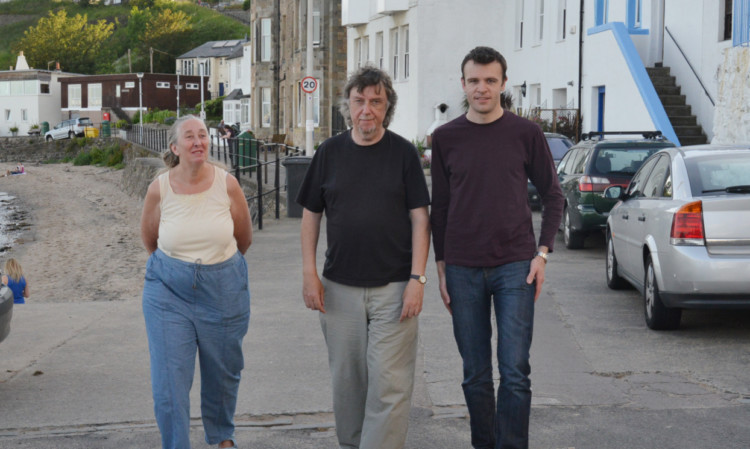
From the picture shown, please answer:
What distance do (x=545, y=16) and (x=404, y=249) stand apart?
2759 centimetres

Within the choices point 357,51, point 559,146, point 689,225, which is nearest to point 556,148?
point 559,146

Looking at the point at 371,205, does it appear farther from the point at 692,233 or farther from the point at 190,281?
the point at 692,233

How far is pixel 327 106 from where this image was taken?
46406 millimetres

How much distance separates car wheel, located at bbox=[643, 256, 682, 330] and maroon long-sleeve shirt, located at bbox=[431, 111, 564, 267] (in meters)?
4.01

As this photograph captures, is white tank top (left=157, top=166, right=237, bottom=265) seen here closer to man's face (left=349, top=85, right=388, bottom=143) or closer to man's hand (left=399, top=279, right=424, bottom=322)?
man's face (left=349, top=85, right=388, bottom=143)

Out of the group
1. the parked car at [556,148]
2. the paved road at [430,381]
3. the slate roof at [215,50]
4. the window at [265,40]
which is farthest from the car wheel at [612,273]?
the slate roof at [215,50]

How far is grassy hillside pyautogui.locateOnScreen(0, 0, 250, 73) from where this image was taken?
131125 mm

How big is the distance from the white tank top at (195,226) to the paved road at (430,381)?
4.24 ft

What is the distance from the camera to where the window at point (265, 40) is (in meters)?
55.6

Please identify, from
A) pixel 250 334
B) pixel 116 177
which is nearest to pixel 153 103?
pixel 116 177

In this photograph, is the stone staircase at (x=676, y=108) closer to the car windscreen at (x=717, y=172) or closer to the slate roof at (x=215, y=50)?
the car windscreen at (x=717, y=172)

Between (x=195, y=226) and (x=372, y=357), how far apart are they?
114 centimetres

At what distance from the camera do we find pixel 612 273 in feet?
37.1

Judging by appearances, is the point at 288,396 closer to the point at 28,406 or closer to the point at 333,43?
the point at 28,406
